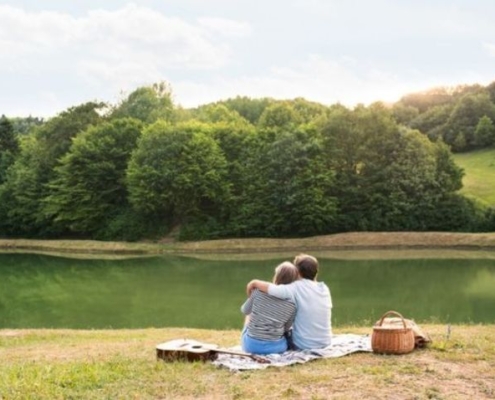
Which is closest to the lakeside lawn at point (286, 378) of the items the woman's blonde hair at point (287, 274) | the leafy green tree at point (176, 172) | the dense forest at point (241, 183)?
the woman's blonde hair at point (287, 274)

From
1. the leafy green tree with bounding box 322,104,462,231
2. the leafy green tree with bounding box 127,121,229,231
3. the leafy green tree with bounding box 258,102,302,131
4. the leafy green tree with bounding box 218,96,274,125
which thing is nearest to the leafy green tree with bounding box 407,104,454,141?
the leafy green tree with bounding box 218,96,274,125

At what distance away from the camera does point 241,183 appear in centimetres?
4334

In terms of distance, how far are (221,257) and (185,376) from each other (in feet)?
96.2

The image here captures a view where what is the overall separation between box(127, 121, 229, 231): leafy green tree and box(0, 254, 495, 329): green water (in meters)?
7.50

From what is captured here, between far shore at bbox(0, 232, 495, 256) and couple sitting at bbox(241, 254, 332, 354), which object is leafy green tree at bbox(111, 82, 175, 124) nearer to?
far shore at bbox(0, 232, 495, 256)

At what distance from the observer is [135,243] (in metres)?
41.2

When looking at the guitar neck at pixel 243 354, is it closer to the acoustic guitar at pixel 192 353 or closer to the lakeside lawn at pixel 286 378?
the acoustic guitar at pixel 192 353

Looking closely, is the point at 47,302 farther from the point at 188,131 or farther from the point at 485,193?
the point at 485,193

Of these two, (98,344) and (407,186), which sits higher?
(407,186)

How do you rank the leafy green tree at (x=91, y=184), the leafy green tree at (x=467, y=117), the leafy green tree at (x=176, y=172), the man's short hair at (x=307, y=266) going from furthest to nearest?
the leafy green tree at (x=467, y=117) < the leafy green tree at (x=91, y=184) < the leafy green tree at (x=176, y=172) < the man's short hair at (x=307, y=266)

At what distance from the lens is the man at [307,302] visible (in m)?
7.67

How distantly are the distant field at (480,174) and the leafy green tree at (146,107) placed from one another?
27.0 m

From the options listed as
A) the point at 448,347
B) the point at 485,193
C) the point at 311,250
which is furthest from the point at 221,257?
the point at 448,347

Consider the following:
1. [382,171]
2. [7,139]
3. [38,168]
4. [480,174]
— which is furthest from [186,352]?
[480,174]
